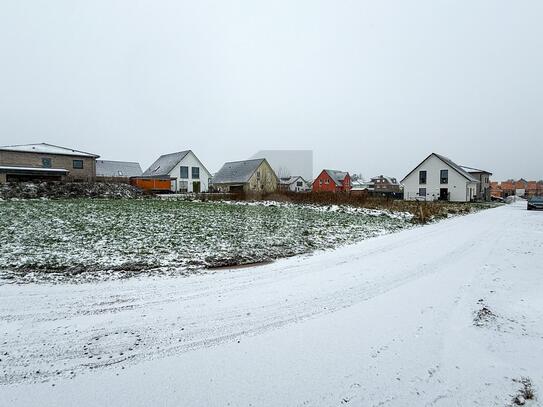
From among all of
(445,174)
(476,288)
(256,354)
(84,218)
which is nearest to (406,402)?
(256,354)

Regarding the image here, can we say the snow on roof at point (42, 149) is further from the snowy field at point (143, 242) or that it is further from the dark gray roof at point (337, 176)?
the dark gray roof at point (337, 176)

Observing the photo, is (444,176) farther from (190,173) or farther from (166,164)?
(166,164)

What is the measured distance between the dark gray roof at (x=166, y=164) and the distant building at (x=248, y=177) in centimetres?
810

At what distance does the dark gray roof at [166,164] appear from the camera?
43800mm

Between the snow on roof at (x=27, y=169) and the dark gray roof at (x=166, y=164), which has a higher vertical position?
the dark gray roof at (x=166, y=164)

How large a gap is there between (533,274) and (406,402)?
542 cm

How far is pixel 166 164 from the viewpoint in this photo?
45719mm

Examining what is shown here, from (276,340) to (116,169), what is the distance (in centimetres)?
6016

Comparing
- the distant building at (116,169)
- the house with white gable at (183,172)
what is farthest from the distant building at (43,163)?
the distant building at (116,169)

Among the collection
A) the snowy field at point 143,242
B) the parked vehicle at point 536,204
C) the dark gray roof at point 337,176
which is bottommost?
the snowy field at point 143,242

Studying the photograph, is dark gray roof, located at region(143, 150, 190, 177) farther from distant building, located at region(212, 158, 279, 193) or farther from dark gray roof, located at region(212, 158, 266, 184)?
dark gray roof, located at region(212, 158, 266, 184)

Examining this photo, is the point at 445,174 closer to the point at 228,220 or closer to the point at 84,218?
the point at 228,220

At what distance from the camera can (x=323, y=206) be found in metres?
21.0

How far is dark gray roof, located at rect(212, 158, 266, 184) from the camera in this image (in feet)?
157
